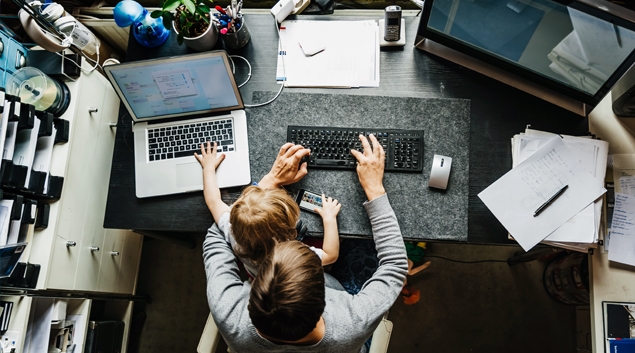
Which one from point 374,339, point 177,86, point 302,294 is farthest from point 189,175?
point 374,339

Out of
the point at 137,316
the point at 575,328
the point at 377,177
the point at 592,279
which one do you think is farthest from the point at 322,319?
the point at 575,328

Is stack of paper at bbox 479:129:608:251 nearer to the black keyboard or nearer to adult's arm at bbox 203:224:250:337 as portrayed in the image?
the black keyboard

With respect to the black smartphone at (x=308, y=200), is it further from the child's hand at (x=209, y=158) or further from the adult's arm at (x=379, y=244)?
the child's hand at (x=209, y=158)

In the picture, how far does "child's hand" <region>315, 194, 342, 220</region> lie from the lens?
3.73 feet

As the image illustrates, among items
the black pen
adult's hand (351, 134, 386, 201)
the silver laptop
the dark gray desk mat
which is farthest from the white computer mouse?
the silver laptop

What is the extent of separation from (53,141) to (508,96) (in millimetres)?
1275

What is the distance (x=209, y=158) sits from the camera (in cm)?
118

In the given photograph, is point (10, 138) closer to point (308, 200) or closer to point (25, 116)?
point (25, 116)

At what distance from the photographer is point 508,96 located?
3.98 ft

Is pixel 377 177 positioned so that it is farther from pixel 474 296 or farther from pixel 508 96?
pixel 474 296

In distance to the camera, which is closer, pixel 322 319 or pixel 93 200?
pixel 322 319

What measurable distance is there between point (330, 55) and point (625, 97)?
0.79 metres

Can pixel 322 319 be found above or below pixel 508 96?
below

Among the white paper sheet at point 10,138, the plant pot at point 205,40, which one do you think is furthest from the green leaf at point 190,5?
the white paper sheet at point 10,138
